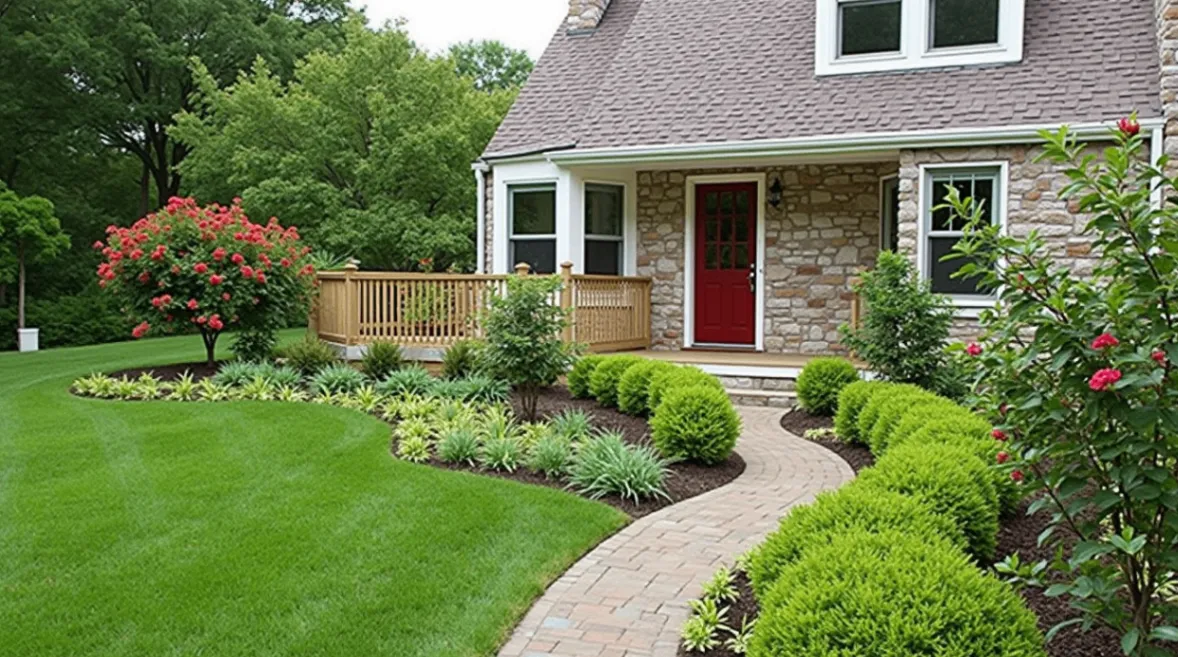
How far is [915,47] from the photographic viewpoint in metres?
11.0

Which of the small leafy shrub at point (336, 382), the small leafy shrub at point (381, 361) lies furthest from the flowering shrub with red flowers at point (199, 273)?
the small leafy shrub at point (336, 382)

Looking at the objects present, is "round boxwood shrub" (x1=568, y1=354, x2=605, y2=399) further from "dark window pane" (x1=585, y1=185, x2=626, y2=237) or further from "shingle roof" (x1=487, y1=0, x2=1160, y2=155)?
"shingle roof" (x1=487, y1=0, x2=1160, y2=155)

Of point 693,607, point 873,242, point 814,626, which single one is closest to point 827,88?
point 873,242

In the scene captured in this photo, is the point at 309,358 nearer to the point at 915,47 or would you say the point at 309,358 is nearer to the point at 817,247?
the point at 817,247

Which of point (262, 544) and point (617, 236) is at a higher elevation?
point (617, 236)

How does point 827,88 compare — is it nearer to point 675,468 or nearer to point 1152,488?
point 675,468

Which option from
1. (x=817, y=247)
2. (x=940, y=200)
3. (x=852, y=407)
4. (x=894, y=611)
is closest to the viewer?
(x=894, y=611)

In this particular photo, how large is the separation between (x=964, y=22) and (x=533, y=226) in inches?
224

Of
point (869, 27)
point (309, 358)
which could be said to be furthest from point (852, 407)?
point (309, 358)

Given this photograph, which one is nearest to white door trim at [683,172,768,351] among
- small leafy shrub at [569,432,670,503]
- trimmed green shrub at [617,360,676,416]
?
trimmed green shrub at [617,360,676,416]

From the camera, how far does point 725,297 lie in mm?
12414

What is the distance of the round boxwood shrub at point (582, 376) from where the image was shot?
9547 millimetres

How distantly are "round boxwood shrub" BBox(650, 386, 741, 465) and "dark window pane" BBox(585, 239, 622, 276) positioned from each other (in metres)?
5.49

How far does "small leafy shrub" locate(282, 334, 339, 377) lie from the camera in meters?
10.8
